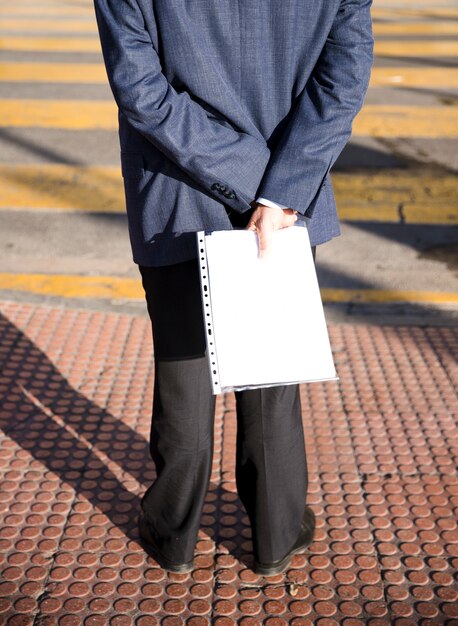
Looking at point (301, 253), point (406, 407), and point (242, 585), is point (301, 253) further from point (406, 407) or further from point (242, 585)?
point (406, 407)

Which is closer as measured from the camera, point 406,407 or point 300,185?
point 300,185

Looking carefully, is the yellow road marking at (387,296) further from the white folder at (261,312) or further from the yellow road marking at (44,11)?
the yellow road marking at (44,11)

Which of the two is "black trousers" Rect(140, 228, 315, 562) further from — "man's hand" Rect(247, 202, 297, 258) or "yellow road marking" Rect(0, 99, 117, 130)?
"yellow road marking" Rect(0, 99, 117, 130)

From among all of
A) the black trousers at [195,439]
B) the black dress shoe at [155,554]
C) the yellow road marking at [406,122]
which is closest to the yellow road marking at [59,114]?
the yellow road marking at [406,122]

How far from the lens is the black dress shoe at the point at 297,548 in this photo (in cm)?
246

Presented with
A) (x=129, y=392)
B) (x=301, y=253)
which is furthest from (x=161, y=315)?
(x=129, y=392)

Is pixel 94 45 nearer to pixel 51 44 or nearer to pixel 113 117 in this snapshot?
pixel 51 44

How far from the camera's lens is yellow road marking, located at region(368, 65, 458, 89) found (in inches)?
353

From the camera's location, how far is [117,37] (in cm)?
184

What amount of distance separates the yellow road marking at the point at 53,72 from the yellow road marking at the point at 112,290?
472 cm

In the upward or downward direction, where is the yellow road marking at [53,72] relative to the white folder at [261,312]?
downward

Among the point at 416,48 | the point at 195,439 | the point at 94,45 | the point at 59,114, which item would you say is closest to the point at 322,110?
the point at 195,439

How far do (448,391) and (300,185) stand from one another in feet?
6.04

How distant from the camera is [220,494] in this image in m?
2.86
